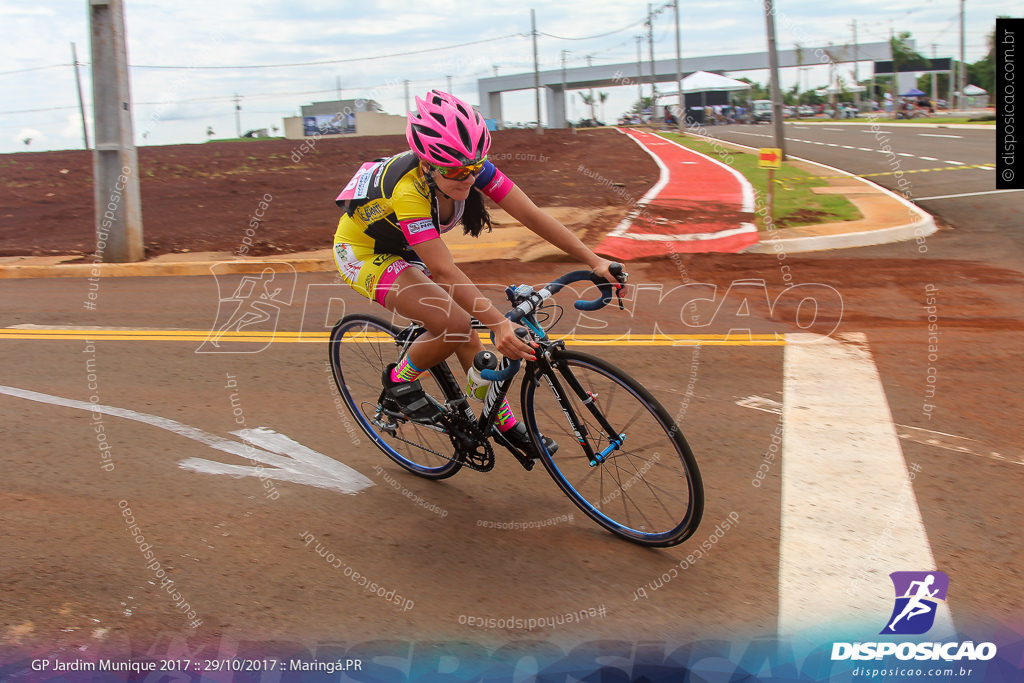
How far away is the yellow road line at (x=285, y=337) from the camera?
6.70 meters

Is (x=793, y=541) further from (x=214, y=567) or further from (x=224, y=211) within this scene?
(x=224, y=211)

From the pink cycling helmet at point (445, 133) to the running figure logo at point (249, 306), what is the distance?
12.5ft

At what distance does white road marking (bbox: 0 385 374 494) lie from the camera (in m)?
4.47

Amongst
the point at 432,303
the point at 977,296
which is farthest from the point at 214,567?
the point at 977,296

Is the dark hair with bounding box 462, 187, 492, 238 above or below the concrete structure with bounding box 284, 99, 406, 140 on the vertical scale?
below

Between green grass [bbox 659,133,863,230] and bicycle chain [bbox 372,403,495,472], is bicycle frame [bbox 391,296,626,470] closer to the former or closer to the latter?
bicycle chain [bbox 372,403,495,472]

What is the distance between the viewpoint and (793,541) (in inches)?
143

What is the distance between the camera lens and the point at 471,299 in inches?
136

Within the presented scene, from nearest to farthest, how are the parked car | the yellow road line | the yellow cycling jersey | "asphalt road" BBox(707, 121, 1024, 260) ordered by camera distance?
1. the yellow cycling jersey
2. the yellow road line
3. "asphalt road" BBox(707, 121, 1024, 260)
4. the parked car

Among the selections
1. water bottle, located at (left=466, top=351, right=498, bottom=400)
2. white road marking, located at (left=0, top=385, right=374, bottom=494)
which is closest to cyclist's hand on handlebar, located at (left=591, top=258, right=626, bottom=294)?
water bottle, located at (left=466, top=351, right=498, bottom=400)

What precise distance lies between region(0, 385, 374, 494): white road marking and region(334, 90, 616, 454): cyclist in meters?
0.58

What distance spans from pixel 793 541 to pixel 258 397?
12.3ft

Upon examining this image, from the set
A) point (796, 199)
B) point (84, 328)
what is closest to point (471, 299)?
point (84, 328)

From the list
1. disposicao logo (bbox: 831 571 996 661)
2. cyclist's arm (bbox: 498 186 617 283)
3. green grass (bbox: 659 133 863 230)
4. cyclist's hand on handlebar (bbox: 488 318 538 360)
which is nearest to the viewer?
disposicao logo (bbox: 831 571 996 661)
